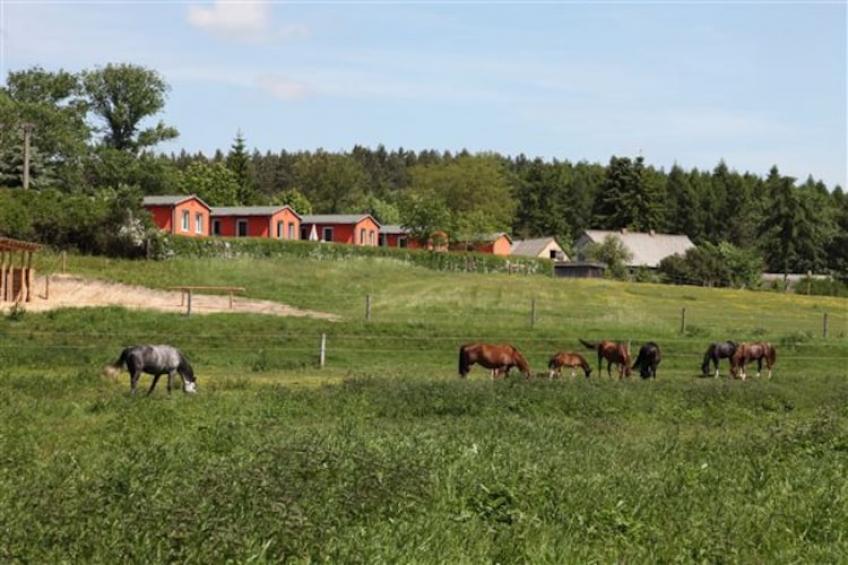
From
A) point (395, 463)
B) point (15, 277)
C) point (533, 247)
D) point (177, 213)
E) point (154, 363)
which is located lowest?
point (154, 363)

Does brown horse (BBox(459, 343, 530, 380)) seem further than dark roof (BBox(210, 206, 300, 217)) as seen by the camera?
No

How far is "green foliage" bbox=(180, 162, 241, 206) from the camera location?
112438mm

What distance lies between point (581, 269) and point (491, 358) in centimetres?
6597

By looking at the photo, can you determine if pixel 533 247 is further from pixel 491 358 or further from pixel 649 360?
pixel 491 358

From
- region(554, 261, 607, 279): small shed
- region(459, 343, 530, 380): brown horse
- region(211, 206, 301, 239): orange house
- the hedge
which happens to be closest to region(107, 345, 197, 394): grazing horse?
region(459, 343, 530, 380): brown horse

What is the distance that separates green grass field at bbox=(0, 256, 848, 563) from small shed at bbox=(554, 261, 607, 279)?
6147 cm

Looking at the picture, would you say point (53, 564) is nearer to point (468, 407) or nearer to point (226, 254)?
point (468, 407)

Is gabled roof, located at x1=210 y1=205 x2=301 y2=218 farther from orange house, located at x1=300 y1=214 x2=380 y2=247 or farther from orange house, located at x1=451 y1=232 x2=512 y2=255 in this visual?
orange house, located at x1=451 y1=232 x2=512 y2=255

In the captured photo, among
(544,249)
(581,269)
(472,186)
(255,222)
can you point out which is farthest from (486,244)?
(472,186)

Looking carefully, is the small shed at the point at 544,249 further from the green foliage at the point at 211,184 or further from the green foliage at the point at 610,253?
the green foliage at the point at 211,184

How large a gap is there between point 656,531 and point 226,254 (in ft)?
196

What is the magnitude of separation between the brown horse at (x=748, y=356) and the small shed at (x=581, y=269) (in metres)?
58.5

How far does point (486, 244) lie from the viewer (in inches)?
4122

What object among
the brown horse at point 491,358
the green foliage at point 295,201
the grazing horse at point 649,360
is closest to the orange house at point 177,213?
the green foliage at point 295,201
